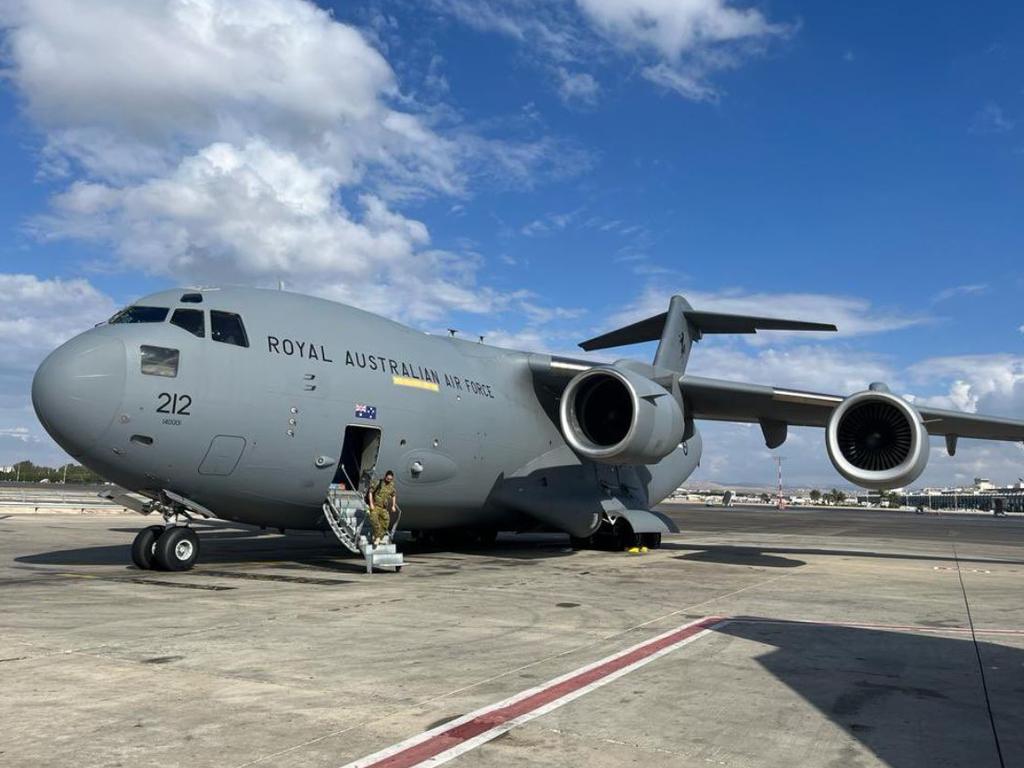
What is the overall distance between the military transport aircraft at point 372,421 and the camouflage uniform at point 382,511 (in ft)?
1.27

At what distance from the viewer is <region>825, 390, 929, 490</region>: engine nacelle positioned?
11633 millimetres

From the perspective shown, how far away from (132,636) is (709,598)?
5.71 metres

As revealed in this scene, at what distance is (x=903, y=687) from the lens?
4840 mm

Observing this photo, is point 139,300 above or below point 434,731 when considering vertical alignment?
above

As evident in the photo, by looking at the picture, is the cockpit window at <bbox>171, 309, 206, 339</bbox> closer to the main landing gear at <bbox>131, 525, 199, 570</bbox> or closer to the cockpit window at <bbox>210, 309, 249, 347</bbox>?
the cockpit window at <bbox>210, 309, 249, 347</bbox>

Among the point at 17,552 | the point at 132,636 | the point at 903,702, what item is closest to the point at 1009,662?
the point at 903,702

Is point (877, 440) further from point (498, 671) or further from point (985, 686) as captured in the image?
point (498, 671)

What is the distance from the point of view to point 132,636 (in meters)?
5.86

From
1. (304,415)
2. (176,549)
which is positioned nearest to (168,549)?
(176,549)

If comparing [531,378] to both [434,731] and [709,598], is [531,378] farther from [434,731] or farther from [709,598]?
[434,731]

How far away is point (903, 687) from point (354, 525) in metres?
7.78

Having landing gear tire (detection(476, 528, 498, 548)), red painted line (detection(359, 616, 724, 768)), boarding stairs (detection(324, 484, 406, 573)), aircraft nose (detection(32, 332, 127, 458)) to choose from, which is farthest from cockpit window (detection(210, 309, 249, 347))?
landing gear tire (detection(476, 528, 498, 548))

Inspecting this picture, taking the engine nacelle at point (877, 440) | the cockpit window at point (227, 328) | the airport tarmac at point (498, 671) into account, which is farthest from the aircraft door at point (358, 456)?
the engine nacelle at point (877, 440)

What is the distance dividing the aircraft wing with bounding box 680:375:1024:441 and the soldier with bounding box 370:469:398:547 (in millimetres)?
6007
